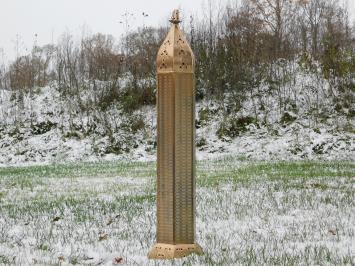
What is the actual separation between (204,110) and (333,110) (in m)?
7.64

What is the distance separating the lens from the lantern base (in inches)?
196

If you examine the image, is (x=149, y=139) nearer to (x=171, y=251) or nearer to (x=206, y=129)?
(x=206, y=129)

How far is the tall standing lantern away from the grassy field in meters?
0.24

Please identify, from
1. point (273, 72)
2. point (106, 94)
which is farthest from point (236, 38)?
point (106, 94)

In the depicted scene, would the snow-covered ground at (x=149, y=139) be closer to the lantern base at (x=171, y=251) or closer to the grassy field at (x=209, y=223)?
the grassy field at (x=209, y=223)

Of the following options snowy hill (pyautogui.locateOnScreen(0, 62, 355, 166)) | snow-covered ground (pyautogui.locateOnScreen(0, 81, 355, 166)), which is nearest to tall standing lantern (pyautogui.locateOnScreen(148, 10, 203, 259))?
snow-covered ground (pyautogui.locateOnScreen(0, 81, 355, 166))

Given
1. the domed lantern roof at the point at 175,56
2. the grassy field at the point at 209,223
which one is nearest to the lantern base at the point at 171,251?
the grassy field at the point at 209,223

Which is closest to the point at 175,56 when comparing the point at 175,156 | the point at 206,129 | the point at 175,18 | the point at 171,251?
the point at 175,18

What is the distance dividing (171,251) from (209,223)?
2.36 metres

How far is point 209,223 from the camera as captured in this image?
7.29m

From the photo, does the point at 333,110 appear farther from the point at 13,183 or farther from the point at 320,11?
the point at 13,183

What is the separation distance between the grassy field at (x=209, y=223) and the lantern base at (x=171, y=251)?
11 cm

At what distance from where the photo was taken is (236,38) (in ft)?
122

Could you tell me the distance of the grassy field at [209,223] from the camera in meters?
5.25
